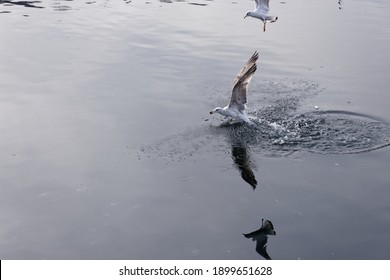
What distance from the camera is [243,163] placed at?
16.4m

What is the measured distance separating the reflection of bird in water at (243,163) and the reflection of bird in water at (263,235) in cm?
196

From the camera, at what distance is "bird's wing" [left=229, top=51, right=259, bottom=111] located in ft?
59.7

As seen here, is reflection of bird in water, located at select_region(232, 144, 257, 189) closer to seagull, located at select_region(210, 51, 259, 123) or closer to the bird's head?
seagull, located at select_region(210, 51, 259, 123)

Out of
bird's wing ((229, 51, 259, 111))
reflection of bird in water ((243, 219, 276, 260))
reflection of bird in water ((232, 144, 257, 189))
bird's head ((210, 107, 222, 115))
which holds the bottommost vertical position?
reflection of bird in water ((243, 219, 276, 260))

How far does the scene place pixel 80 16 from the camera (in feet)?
121

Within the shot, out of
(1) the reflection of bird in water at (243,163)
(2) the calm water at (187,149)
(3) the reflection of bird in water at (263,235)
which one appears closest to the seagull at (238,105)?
(2) the calm water at (187,149)

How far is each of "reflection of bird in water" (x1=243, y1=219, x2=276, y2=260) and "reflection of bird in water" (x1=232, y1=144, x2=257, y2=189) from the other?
196 centimetres

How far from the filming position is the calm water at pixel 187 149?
1303cm

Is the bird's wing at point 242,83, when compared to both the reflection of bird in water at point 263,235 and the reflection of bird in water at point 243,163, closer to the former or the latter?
the reflection of bird in water at point 243,163

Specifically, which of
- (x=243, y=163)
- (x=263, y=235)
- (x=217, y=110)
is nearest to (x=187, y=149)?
(x=243, y=163)

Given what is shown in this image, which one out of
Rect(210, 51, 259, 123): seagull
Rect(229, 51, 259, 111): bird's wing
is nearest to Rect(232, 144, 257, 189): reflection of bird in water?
Rect(210, 51, 259, 123): seagull

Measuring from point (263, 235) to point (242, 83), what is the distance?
6924mm
